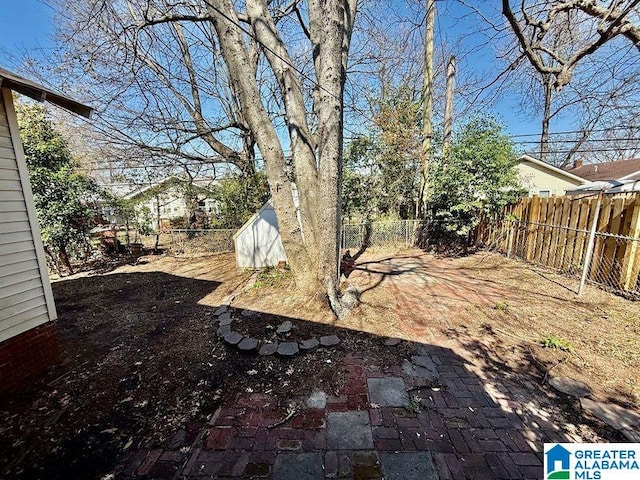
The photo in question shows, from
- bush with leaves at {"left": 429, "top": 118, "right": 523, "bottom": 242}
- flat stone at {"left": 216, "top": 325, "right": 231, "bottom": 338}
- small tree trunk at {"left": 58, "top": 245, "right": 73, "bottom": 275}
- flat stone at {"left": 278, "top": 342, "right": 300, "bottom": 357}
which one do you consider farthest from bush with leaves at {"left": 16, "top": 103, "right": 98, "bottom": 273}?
bush with leaves at {"left": 429, "top": 118, "right": 523, "bottom": 242}

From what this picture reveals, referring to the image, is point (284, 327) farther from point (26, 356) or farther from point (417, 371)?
point (26, 356)

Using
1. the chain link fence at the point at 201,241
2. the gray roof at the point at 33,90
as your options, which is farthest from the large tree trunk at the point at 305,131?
the chain link fence at the point at 201,241

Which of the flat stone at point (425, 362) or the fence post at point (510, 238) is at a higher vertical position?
the fence post at point (510, 238)

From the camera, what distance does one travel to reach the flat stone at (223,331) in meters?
3.48

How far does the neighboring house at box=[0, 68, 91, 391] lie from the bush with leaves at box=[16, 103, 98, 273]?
4743mm

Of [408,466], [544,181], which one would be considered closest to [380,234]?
[408,466]

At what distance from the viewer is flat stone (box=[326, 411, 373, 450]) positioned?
1.88 metres

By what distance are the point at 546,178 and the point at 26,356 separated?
72.9 feet

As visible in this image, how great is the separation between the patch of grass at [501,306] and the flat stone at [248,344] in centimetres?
371

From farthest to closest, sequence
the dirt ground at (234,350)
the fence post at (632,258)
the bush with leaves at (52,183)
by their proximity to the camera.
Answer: the bush with leaves at (52,183), the fence post at (632,258), the dirt ground at (234,350)

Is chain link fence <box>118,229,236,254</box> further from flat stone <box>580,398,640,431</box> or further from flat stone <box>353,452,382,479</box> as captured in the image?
flat stone <box>580,398,640,431</box>

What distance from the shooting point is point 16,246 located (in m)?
2.72

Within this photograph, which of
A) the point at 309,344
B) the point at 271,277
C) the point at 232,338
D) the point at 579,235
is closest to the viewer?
the point at 309,344
